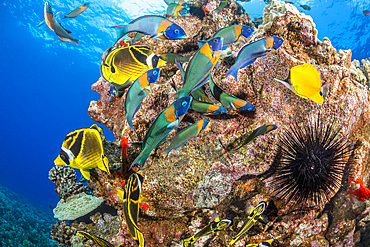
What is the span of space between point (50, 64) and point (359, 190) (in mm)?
69264

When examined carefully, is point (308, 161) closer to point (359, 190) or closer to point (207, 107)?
point (359, 190)

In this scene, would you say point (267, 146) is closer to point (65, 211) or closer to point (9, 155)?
point (65, 211)

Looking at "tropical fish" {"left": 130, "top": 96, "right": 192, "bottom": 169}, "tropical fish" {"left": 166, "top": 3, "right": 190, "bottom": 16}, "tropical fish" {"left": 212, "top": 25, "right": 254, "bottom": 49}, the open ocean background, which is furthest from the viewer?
the open ocean background

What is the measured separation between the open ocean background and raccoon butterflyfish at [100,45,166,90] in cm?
1089

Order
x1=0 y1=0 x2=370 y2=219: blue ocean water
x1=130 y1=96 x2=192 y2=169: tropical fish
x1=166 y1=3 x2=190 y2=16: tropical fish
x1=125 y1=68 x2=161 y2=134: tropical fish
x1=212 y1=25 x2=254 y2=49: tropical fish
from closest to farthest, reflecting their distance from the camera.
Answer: x1=130 y1=96 x2=192 y2=169: tropical fish → x1=125 y1=68 x2=161 y2=134: tropical fish → x1=212 y1=25 x2=254 y2=49: tropical fish → x1=166 y1=3 x2=190 y2=16: tropical fish → x1=0 y1=0 x2=370 y2=219: blue ocean water

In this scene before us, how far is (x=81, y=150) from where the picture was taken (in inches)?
68.9

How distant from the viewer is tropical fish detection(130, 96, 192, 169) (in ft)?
4.86

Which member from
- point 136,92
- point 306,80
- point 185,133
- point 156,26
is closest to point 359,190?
point 306,80

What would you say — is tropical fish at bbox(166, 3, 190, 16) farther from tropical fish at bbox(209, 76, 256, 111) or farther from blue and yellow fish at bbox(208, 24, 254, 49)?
tropical fish at bbox(209, 76, 256, 111)

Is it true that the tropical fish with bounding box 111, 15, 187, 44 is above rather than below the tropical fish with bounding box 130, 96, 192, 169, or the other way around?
above

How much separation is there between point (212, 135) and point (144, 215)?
157 centimetres

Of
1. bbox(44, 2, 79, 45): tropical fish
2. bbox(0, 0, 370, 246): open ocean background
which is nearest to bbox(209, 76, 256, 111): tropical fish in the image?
bbox(44, 2, 79, 45): tropical fish

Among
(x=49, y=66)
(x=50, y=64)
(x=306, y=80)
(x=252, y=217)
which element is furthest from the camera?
(x=49, y=66)

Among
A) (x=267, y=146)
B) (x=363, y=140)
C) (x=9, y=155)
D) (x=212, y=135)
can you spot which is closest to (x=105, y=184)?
(x=212, y=135)
